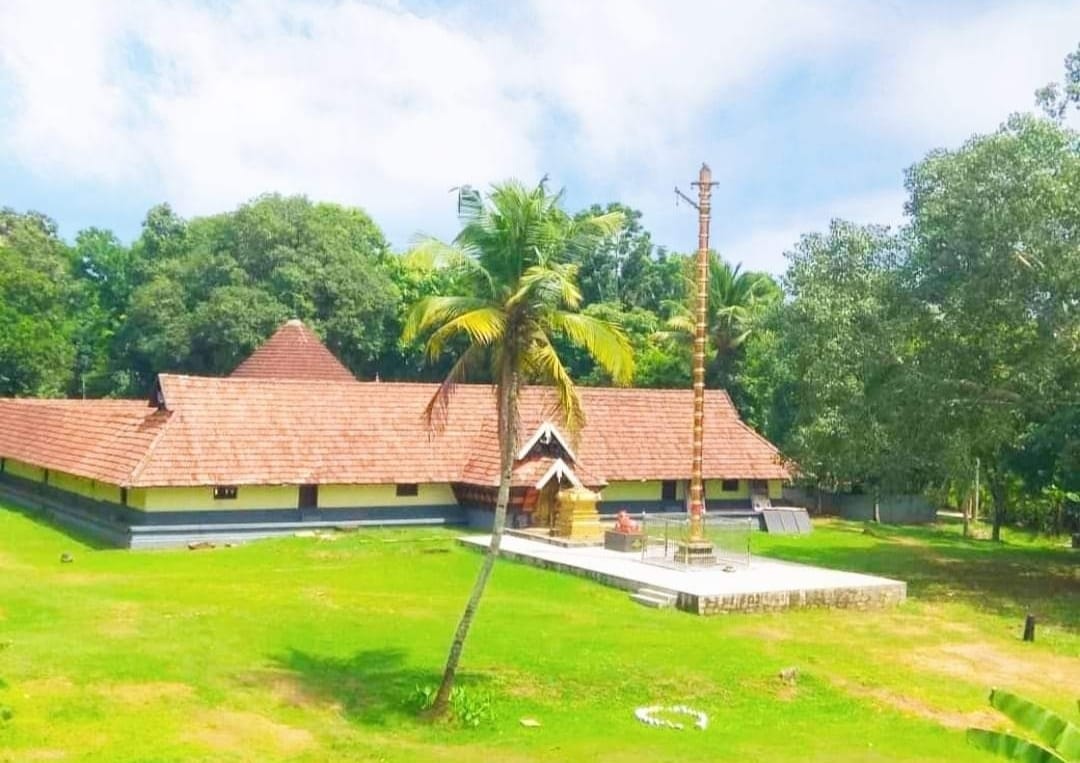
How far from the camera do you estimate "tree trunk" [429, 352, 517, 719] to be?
13.8 metres

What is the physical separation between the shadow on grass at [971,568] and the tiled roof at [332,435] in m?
4.95

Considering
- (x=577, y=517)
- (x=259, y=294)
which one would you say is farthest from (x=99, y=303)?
(x=577, y=517)

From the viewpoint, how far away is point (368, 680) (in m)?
15.1

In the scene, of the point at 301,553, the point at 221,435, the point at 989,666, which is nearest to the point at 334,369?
the point at 221,435

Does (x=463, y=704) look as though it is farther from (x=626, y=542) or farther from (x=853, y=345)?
(x=853, y=345)

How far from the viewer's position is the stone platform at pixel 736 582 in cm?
2095

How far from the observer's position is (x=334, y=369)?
40625 mm

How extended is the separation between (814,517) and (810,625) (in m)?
22.9

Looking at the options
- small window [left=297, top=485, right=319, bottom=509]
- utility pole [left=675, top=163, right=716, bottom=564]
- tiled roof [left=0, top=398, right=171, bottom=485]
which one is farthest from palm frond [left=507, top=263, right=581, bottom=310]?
small window [left=297, top=485, right=319, bottom=509]

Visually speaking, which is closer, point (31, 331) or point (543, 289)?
point (543, 289)

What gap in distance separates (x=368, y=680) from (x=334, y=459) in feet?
52.1

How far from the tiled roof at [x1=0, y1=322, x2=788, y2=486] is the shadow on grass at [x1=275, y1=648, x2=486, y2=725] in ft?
35.6

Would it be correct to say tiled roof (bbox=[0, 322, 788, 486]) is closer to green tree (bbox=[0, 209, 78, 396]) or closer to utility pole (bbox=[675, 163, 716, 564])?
utility pole (bbox=[675, 163, 716, 564])

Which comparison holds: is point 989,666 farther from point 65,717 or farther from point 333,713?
point 65,717
